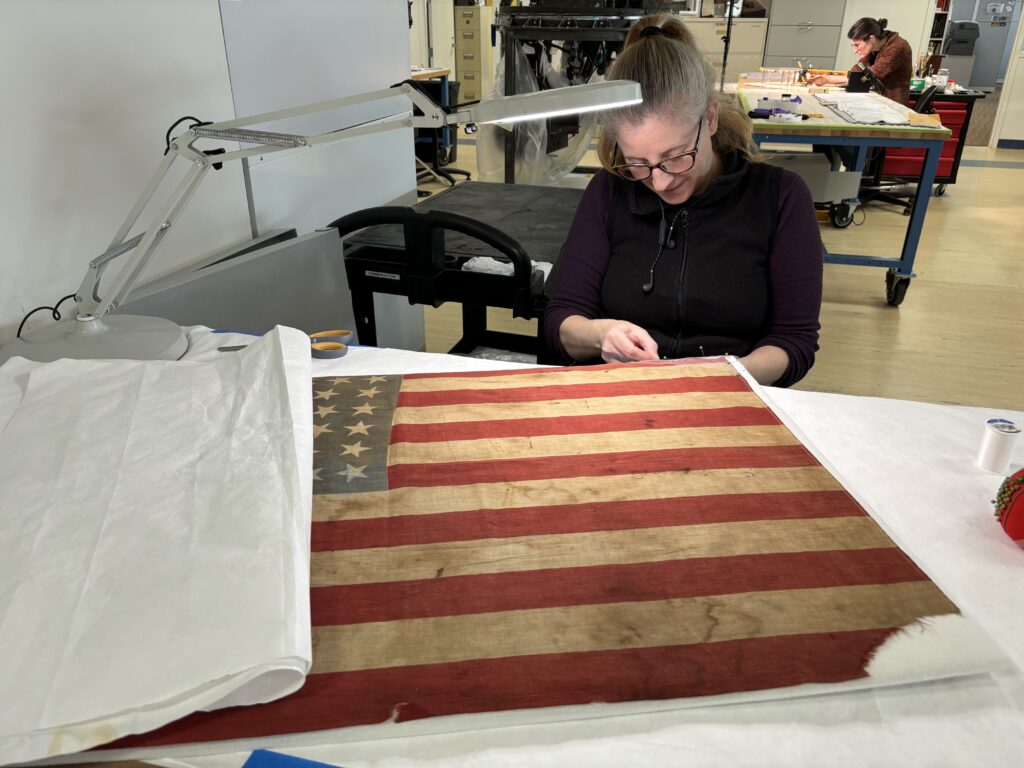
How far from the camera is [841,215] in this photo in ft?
16.1

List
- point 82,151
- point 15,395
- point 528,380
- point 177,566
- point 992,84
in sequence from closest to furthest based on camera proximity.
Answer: point 177,566
point 15,395
point 528,380
point 82,151
point 992,84

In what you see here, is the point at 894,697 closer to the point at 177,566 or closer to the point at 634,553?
the point at 634,553

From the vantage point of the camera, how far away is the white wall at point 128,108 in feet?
4.17

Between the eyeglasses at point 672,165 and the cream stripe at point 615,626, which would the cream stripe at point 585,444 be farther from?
the eyeglasses at point 672,165

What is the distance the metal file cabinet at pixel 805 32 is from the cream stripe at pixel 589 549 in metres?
8.96

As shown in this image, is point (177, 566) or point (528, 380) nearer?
point (177, 566)

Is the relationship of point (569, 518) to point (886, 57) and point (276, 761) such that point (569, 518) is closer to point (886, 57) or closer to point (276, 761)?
point (276, 761)

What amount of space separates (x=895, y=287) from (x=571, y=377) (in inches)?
124

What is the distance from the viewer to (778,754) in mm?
566

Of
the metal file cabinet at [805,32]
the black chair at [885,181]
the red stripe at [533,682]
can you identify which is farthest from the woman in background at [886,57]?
the red stripe at [533,682]

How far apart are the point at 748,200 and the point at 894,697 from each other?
3.38ft

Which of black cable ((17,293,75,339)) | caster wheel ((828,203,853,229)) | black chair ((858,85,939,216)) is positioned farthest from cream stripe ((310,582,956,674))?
black chair ((858,85,939,216))

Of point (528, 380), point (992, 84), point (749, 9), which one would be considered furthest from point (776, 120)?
point (992, 84)

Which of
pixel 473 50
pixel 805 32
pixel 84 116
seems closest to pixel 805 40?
pixel 805 32
